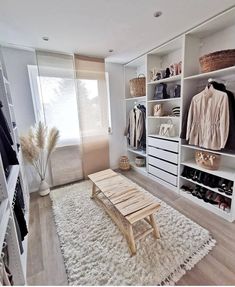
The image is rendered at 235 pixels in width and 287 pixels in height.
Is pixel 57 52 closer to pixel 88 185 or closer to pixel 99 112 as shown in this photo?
pixel 99 112

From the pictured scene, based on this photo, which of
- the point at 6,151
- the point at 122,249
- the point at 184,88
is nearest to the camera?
the point at 6,151

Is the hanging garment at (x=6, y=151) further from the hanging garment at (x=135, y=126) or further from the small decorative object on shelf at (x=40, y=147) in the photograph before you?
the hanging garment at (x=135, y=126)

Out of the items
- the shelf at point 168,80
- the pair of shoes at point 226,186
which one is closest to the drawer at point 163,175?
the pair of shoes at point 226,186

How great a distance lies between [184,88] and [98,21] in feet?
Result: 4.47

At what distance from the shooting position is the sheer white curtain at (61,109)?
8.17 feet

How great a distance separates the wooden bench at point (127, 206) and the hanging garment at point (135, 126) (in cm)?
120

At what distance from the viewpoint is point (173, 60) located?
8.43 feet

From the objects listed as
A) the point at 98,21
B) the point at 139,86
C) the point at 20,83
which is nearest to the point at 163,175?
the point at 139,86

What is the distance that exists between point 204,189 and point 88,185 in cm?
189

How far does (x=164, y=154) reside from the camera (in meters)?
2.58

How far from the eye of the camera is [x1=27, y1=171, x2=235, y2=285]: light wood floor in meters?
1.25

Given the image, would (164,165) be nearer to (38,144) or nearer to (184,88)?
(184,88)

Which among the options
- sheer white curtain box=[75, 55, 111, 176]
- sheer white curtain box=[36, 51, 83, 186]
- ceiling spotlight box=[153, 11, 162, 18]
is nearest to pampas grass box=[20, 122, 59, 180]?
sheer white curtain box=[36, 51, 83, 186]

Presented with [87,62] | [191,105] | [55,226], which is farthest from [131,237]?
[87,62]
